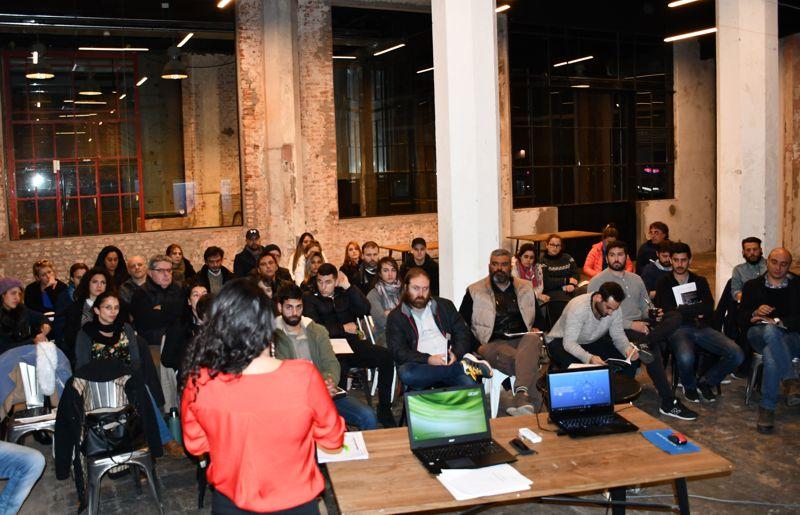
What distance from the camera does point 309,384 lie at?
102 inches

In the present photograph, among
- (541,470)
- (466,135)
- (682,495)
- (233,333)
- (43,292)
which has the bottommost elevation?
(682,495)

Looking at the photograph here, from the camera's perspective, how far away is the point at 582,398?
4.20m

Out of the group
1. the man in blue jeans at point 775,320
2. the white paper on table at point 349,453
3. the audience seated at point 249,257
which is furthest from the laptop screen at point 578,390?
the audience seated at point 249,257

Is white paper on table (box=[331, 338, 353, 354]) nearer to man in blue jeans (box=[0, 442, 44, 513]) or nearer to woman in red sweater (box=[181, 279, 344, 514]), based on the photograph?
→ man in blue jeans (box=[0, 442, 44, 513])

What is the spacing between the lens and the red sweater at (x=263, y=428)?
2.56 meters

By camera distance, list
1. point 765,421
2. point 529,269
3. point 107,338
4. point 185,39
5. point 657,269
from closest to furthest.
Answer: point 107,338, point 765,421, point 657,269, point 529,269, point 185,39

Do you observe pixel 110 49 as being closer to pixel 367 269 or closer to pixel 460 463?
pixel 367 269

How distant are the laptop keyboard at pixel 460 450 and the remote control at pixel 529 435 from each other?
0.68 ft

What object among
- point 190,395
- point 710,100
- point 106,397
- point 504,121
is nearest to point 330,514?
point 106,397

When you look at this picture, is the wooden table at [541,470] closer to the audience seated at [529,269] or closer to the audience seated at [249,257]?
the audience seated at [529,269]

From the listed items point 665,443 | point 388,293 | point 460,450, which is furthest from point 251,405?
point 388,293

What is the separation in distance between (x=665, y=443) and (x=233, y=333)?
2.25 metres

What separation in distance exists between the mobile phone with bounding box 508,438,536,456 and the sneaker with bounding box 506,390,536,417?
2.45 metres

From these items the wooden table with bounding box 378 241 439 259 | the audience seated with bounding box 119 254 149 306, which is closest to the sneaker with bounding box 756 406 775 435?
the audience seated with bounding box 119 254 149 306
